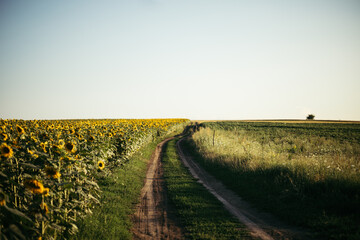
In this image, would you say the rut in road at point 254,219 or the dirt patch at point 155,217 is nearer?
the rut in road at point 254,219

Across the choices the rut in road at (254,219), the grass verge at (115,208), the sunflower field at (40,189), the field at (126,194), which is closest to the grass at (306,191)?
the field at (126,194)

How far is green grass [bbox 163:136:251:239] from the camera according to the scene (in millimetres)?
5234

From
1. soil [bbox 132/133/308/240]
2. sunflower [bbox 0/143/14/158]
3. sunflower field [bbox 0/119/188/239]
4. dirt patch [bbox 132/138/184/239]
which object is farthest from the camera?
dirt patch [bbox 132/138/184/239]

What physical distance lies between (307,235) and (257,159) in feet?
20.9

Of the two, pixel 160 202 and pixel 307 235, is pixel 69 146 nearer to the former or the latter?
pixel 160 202

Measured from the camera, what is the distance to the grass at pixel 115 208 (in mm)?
4949

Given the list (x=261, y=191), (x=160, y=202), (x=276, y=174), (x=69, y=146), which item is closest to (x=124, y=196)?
(x=160, y=202)

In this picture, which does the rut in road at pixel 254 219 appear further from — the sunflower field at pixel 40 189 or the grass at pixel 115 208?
the sunflower field at pixel 40 189

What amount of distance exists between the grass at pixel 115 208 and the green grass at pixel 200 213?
5.21 feet

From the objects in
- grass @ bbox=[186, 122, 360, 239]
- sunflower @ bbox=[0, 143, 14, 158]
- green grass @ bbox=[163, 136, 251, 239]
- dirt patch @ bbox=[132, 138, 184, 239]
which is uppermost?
sunflower @ bbox=[0, 143, 14, 158]

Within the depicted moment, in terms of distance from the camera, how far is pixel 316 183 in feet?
23.9

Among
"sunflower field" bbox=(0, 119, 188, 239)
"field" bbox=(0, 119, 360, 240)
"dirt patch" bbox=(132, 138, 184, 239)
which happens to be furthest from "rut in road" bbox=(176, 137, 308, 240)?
"sunflower field" bbox=(0, 119, 188, 239)

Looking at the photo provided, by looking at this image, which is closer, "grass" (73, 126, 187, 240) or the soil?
"grass" (73, 126, 187, 240)

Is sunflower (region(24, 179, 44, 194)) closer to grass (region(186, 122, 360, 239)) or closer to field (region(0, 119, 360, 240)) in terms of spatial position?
field (region(0, 119, 360, 240))
